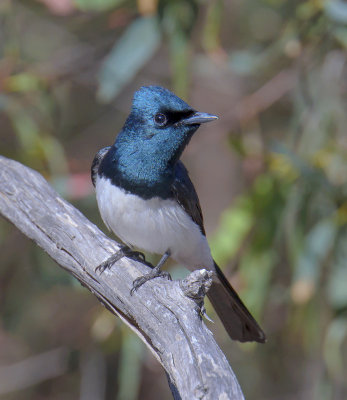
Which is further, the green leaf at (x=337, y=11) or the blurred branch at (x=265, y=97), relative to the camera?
the blurred branch at (x=265, y=97)

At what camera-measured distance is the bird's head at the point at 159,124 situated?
121 inches

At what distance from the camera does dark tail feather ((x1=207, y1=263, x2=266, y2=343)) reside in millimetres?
3264

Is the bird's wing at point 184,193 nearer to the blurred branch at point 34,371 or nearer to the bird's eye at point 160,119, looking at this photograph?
the bird's eye at point 160,119

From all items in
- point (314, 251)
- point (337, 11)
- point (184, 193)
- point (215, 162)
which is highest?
point (337, 11)

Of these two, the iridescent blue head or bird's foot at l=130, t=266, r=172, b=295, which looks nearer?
bird's foot at l=130, t=266, r=172, b=295

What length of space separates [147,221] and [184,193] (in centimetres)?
21

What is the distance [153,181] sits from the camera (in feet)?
10.2

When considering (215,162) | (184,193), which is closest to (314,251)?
(184,193)

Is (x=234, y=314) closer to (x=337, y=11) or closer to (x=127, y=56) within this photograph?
(x=127, y=56)

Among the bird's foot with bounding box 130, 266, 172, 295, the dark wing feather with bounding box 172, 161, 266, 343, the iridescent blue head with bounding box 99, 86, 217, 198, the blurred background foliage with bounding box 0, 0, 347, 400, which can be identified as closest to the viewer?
the bird's foot with bounding box 130, 266, 172, 295

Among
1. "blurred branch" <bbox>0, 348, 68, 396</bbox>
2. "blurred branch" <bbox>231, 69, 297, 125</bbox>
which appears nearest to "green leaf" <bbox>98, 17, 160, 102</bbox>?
"blurred branch" <bbox>231, 69, 297, 125</bbox>

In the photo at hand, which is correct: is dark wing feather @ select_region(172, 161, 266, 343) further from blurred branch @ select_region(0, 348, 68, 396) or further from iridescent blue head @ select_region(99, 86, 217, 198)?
blurred branch @ select_region(0, 348, 68, 396)

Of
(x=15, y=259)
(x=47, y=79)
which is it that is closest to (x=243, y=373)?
(x=15, y=259)

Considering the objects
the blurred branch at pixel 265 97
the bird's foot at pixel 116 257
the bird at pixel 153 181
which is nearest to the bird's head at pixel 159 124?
the bird at pixel 153 181
